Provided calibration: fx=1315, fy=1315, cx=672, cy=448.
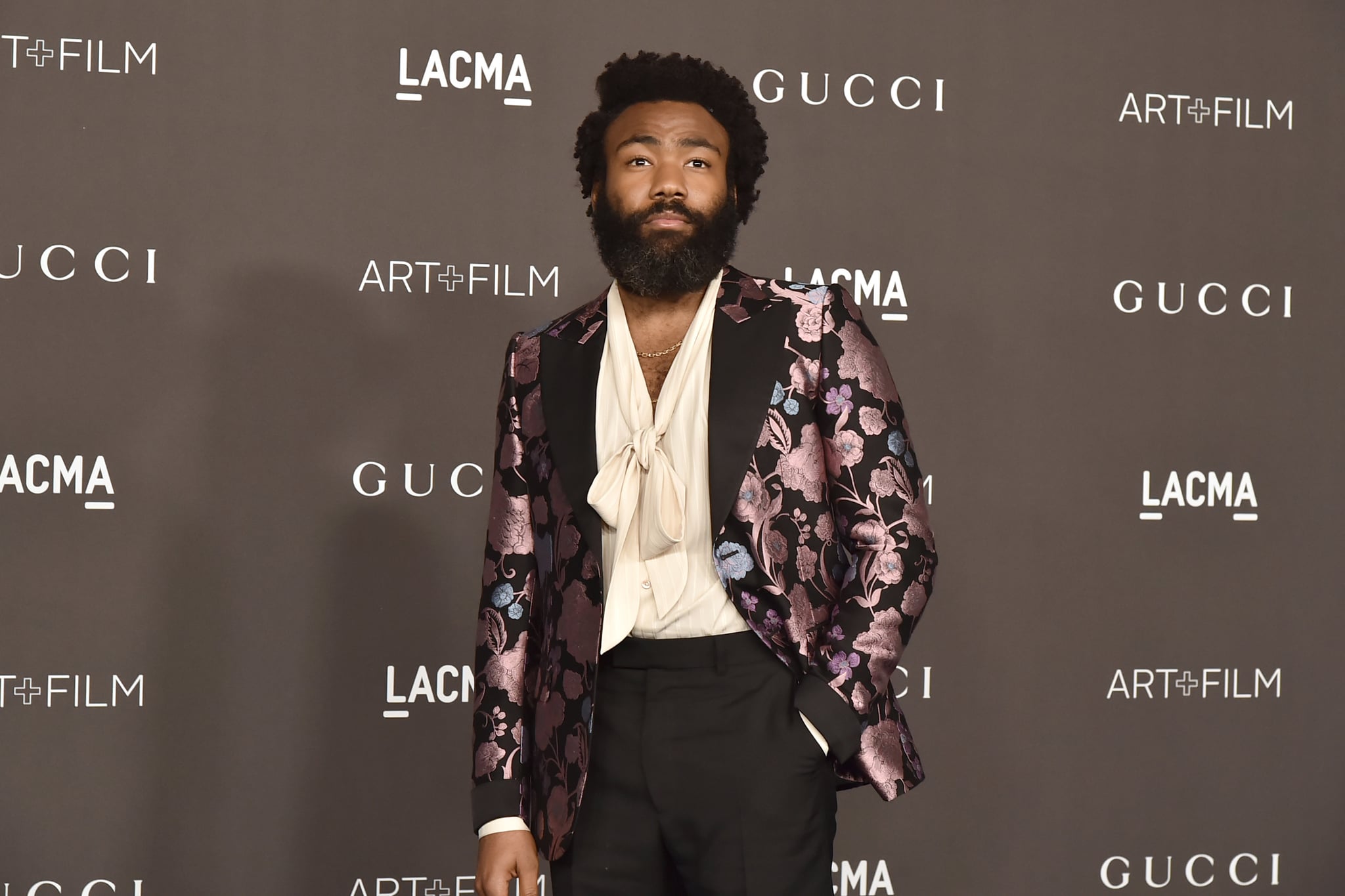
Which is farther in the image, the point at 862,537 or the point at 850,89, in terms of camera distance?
the point at 850,89

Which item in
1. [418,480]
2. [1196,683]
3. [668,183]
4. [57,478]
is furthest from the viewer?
[1196,683]

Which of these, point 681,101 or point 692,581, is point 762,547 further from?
point 681,101

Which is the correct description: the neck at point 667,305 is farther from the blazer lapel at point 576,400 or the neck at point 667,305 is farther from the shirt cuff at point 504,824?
the shirt cuff at point 504,824

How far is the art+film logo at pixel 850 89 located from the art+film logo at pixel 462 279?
2.38 ft

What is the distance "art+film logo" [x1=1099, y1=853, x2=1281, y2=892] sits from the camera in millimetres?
3463

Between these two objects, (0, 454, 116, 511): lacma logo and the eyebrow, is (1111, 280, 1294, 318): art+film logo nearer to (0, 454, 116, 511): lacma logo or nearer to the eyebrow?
the eyebrow

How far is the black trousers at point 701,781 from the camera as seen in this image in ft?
6.11

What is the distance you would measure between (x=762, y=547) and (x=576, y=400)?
1.26ft

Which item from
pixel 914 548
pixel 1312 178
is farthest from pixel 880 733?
pixel 1312 178

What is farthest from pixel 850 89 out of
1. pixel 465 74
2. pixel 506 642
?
pixel 506 642

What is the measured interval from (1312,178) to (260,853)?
10.7 feet

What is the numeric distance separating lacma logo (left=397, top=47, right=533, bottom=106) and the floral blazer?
1409mm

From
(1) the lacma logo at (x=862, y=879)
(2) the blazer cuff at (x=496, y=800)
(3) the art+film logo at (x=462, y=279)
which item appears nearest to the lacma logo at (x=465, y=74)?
(3) the art+film logo at (x=462, y=279)

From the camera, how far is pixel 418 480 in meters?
3.26
